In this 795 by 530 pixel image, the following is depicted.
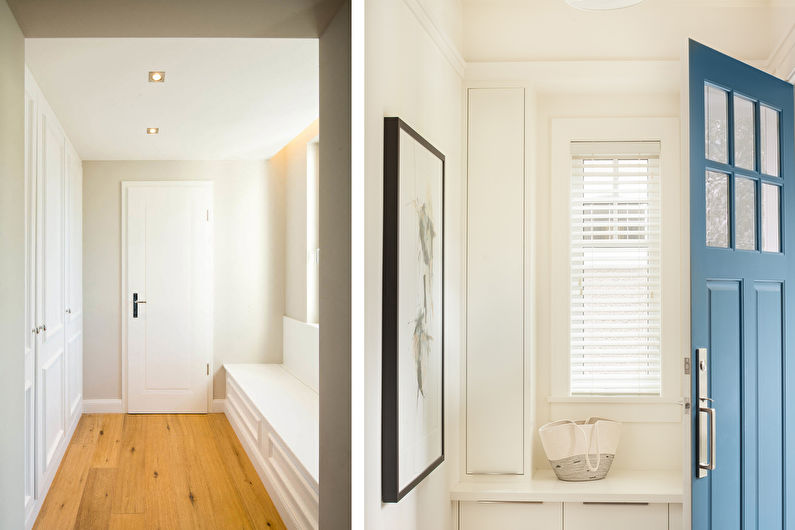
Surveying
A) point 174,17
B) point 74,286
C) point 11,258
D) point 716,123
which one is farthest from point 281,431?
point 74,286

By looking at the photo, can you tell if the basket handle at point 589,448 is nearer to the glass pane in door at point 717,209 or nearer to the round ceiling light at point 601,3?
the glass pane in door at point 717,209

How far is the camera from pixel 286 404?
3.57m

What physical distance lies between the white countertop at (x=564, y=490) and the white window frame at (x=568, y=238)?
362 mm

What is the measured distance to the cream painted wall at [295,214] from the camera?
14.5 feet

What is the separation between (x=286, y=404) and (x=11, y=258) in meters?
2.43

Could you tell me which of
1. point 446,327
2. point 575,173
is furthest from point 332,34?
point 575,173

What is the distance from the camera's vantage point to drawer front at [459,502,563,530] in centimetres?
239

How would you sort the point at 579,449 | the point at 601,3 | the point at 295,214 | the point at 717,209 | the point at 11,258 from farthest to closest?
the point at 295,214 → the point at 579,449 → the point at 717,209 → the point at 601,3 → the point at 11,258

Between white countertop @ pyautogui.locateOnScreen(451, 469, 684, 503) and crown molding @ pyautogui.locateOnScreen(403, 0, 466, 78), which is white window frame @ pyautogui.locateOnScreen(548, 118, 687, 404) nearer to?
white countertop @ pyautogui.locateOnScreen(451, 469, 684, 503)

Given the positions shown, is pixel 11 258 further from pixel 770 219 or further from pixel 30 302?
pixel 770 219

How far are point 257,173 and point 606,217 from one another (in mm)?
3184

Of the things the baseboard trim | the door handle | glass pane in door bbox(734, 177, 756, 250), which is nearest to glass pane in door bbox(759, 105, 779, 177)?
glass pane in door bbox(734, 177, 756, 250)

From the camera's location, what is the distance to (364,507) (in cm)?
150

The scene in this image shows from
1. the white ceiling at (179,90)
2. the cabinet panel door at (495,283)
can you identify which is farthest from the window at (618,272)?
the white ceiling at (179,90)
